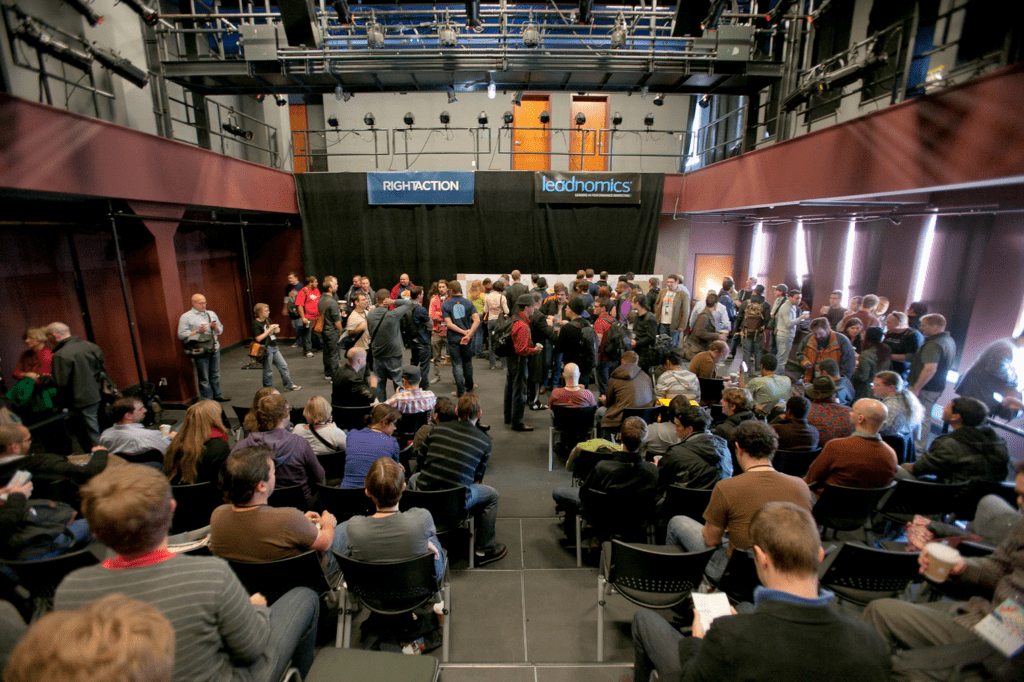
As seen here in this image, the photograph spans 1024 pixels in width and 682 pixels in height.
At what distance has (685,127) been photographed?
12.2 metres

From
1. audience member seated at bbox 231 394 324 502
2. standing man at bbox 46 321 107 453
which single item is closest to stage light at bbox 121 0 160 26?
standing man at bbox 46 321 107 453

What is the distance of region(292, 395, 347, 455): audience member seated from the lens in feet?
11.9

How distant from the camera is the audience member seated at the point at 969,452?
321 cm

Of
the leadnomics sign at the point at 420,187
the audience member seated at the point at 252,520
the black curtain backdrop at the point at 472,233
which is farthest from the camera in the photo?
the black curtain backdrop at the point at 472,233

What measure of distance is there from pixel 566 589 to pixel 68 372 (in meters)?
5.19

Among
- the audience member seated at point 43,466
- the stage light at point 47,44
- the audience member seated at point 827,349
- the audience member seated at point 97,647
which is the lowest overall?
the audience member seated at point 43,466

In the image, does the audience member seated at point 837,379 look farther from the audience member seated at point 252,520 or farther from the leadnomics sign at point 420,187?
the leadnomics sign at point 420,187

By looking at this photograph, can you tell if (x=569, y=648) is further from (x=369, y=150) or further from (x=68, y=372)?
(x=369, y=150)

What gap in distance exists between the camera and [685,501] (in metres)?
3.02

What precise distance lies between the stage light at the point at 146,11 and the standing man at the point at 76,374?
15.7 ft

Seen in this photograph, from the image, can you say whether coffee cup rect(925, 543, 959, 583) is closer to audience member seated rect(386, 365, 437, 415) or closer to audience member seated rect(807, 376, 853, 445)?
audience member seated rect(807, 376, 853, 445)

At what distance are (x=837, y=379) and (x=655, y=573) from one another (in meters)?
3.37

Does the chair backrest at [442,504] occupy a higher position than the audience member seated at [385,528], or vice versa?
the audience member seated at [385,528]

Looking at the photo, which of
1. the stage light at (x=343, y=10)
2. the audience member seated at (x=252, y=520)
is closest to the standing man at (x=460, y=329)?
the stage light at (x=343, y=10)
